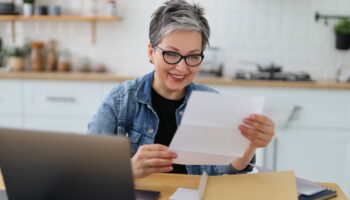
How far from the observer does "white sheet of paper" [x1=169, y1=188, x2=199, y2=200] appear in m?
1.15

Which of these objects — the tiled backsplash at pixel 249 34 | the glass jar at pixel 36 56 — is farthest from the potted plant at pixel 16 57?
the tiled backsplash at pixel 249 34

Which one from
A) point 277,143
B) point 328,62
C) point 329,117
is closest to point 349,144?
point 329,117

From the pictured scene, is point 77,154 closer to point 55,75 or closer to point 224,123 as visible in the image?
point 224,123

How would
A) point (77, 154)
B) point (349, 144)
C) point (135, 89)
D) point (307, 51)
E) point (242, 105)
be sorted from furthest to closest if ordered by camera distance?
point (307, 51), point (349, 144), point (135, 89), point (242, 105), point (77, 154)

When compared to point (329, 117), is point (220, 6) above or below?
above

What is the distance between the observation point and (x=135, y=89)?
1.64m

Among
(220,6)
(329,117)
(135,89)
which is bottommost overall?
(329,117)

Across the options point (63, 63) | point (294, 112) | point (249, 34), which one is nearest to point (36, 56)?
point (63, 63)

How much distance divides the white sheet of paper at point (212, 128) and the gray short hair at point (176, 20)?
17.9 inches

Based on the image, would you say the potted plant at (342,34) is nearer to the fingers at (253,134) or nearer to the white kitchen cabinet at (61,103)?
the white kitchen cabinet at (61,103)

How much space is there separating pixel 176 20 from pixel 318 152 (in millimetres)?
1845

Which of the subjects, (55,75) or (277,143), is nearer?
(277,143)

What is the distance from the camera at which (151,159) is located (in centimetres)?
114

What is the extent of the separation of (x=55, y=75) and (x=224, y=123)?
2.31 metres
